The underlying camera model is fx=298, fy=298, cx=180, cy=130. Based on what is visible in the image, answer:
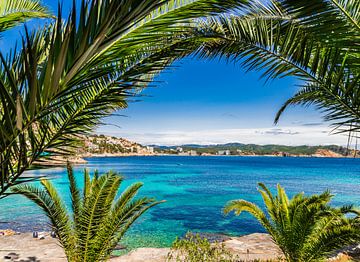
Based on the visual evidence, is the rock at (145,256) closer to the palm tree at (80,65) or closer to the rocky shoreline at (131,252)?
the rocky shoreline at (131,252)

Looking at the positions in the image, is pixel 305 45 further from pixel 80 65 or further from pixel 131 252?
pixel 131 252

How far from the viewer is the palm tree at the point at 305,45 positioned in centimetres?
269

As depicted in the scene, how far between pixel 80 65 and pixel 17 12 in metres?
3.35

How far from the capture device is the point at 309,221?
7680mm

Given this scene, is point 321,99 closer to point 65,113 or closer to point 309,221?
point 65,113

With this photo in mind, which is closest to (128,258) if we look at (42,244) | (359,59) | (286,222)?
(42,244)

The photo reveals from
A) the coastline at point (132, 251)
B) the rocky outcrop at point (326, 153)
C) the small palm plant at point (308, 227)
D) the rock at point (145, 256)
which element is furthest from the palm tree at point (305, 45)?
the rocky outcrop at point (326, 153)

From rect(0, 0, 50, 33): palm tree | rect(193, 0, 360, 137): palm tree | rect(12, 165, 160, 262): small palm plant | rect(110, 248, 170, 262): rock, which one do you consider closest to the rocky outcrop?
rect(110, 248, 170, 262): rock

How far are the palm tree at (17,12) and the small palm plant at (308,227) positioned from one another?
729 centimetres

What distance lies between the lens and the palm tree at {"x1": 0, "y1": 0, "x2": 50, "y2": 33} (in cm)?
363

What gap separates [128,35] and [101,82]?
0.83 m

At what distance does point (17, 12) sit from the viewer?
402 cm

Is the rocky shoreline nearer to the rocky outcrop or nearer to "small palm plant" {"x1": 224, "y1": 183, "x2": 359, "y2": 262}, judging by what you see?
"small palm plant" {"x1": 224, "y1": 183, "x2": 359, "y2": 262}

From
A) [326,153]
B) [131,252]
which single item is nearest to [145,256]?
[131,252]
